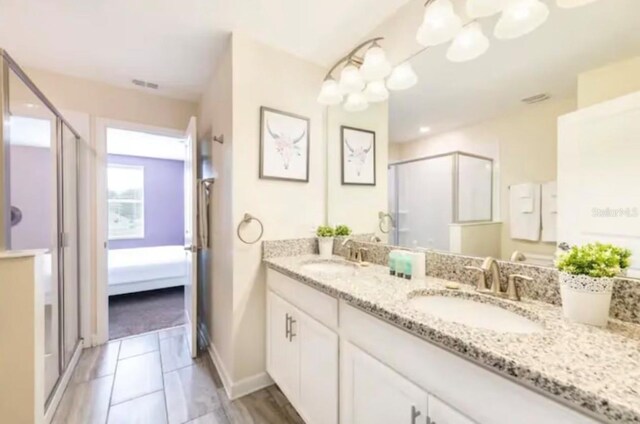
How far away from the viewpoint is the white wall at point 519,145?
1.07m

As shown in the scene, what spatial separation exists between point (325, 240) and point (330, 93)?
105 centimetres

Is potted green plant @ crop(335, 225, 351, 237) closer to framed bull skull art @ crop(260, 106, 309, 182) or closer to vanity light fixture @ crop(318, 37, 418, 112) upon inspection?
framed bull skull art @ crop(260, 106, 309, 182)

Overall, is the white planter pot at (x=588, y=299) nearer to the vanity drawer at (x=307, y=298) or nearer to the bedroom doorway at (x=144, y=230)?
the vanity drawer at (x=307, y=298)

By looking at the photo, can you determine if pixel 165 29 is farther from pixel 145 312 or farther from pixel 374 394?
pixel 145 312

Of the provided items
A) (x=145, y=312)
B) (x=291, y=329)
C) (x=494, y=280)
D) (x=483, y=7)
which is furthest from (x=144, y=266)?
(x=483, y=7)

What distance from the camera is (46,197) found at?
1824mm

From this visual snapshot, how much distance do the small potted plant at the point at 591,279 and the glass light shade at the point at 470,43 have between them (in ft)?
3.18

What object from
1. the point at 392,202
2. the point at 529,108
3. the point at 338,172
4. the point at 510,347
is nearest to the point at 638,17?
the point at 529,108

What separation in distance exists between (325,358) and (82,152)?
2.74 metres

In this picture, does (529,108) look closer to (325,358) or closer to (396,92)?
(396,92)

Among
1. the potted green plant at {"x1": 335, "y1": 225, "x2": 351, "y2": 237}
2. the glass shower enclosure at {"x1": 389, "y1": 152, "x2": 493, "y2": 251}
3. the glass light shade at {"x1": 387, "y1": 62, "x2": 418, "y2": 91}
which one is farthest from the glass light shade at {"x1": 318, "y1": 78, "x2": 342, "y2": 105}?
the potted green plant at {"x1": 335, "y1": 225, "x2": 351, "y2": 237}

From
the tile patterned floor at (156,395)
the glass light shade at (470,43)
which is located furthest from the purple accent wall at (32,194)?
the glass light shade at (470,43)

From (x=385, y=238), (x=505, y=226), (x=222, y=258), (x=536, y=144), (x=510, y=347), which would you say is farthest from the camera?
(x=222, y=258)

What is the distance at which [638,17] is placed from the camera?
34.9 inches
